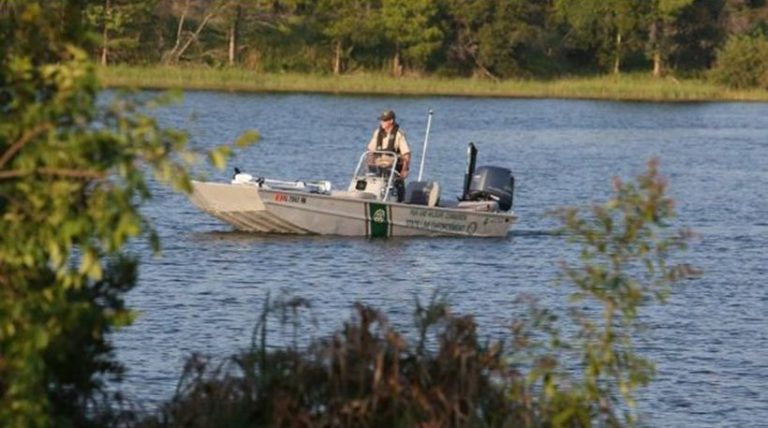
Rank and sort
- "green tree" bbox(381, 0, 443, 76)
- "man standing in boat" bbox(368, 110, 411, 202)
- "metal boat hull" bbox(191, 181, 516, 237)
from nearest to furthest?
"man standing in boat" bbox(368, 110, 411, 202)
"metal boat hull" bbox(191, 181, 516, 237)
"green tree" bbox(381, 0, 443, 76)

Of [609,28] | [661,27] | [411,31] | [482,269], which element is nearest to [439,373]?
[482,269]

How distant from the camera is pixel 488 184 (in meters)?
26.6

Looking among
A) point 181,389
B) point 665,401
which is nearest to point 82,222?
point 181,389

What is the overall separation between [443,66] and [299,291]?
60790 millimetres

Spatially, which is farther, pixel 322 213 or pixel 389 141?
pixel 322 213

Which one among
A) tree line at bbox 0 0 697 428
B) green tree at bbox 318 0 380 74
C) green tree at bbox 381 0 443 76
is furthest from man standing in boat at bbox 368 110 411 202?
green tree at bbox 381 0 443 76

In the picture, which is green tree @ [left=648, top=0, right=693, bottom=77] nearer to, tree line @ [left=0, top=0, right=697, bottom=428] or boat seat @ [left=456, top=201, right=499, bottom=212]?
boat seat @ [left=456, top=201, right=499, bottom=212]

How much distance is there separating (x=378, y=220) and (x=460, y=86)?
172ft

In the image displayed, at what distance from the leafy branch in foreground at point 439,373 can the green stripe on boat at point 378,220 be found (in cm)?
1559

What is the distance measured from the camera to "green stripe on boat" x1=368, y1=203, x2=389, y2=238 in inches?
1008

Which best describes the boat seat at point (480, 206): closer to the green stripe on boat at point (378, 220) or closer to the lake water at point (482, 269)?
the lake water at point (482, 269)

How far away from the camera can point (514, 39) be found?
81625 millimetres

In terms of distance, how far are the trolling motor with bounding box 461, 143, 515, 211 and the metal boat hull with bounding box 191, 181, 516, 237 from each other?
1.21 feet

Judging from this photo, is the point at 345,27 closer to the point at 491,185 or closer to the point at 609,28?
the point at 609,28
